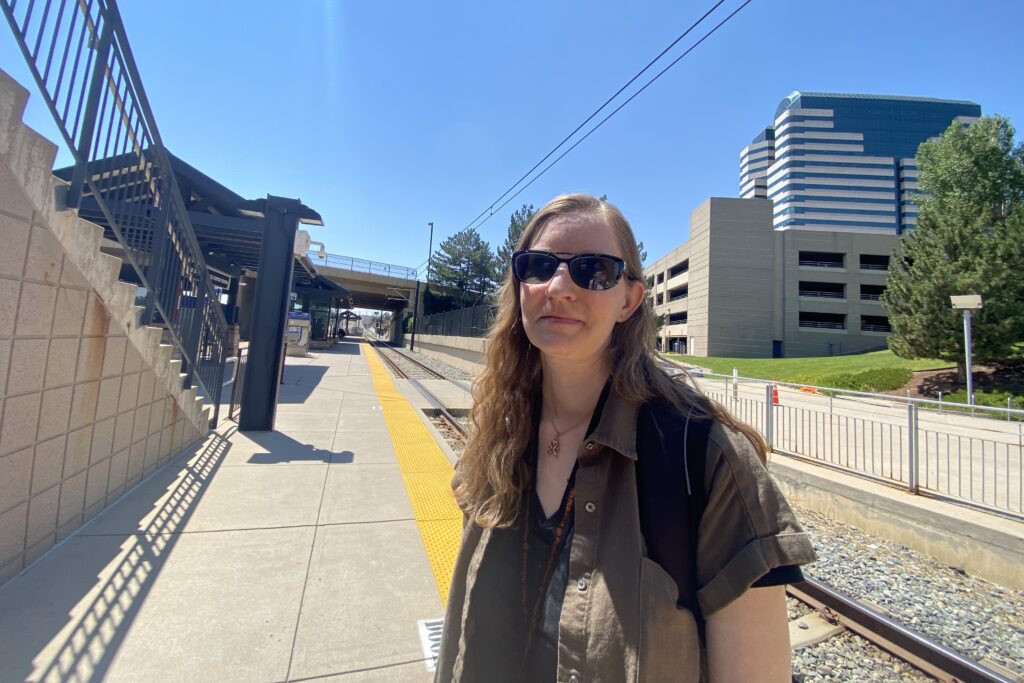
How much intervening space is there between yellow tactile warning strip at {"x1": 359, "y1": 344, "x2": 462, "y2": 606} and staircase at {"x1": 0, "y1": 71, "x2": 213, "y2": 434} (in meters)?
2.83

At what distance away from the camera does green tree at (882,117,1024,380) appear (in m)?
19.0

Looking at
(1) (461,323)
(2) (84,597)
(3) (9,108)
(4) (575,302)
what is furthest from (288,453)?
(1) (461,323)

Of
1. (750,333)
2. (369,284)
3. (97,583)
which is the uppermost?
(369,284)

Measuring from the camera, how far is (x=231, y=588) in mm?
2742

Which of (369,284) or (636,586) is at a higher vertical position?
(369,284)

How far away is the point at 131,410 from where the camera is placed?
13.2 ft

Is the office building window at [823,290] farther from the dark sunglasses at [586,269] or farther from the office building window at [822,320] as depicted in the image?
the dark sunglasses at [586,269]

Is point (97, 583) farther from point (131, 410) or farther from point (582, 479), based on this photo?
point (582, 479)

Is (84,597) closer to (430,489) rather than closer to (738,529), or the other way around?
(430,489)

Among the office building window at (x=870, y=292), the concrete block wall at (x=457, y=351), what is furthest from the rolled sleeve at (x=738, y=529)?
the office building window at (x=870, y=292)

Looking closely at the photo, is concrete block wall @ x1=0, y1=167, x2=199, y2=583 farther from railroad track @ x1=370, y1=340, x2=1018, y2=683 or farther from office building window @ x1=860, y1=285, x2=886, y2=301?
office building window @ x1=860, y1=285, x2=886, y2=301

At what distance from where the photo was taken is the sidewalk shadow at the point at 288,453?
5.29 metres

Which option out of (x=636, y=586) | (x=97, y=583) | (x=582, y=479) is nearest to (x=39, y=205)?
(x=97, y=583)

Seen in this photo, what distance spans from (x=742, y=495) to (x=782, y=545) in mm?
117
